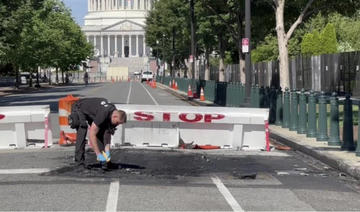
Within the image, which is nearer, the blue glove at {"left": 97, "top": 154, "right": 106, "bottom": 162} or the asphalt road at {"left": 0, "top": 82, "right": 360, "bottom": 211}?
the asphalt road at {"left": 0, "top": 82, "right": 360, "bottom": 211}

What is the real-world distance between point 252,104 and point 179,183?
14852 millimetres

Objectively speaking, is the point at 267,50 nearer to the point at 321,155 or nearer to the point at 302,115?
the point at 302,115

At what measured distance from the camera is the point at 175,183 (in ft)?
34.2

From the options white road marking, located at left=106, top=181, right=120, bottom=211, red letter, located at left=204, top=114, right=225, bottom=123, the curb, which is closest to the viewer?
white road marking, located at left=106, top=181, right=120, bottom=211

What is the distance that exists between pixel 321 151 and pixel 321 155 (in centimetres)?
40

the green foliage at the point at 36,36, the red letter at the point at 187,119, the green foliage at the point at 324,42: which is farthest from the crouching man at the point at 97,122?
the green foliage at the point at 324,42

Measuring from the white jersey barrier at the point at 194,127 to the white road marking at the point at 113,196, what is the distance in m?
5.28

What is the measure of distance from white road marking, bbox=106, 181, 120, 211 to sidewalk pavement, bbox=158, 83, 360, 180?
3896 mm

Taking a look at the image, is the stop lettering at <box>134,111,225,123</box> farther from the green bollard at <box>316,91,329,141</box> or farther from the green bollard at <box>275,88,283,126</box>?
the green bollard at <box>275,88,283,126</box>

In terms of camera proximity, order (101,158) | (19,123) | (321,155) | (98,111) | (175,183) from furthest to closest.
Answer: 1. (19,123)
2. (321,155)
3. (101,158)
4. (98,111)
5. (175,183)

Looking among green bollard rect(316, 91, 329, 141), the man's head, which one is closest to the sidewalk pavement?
green bollard rect(316, 91, 329, 141)

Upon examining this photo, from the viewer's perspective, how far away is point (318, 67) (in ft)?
142

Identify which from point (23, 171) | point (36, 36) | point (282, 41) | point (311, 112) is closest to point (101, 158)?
point (23, 171)

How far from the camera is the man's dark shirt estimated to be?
1048 cm
